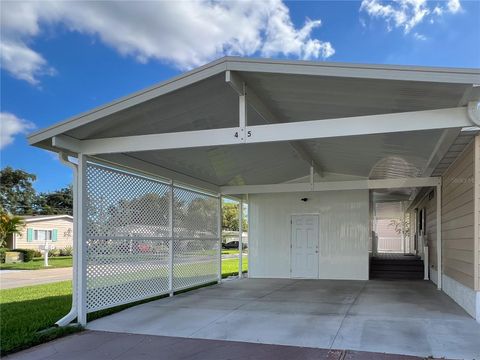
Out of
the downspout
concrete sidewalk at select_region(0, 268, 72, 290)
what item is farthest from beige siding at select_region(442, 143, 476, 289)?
concrete sidewalk at select_region(0, 268, 72, 290)

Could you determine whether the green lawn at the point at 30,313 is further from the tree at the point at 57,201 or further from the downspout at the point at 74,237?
the tree at the point at 57,201

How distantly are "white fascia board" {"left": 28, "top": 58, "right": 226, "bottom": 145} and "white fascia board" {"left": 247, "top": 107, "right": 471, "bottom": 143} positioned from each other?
0.90 meters

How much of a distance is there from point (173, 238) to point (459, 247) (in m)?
5.75

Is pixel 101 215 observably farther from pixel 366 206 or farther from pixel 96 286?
pixel 366 206

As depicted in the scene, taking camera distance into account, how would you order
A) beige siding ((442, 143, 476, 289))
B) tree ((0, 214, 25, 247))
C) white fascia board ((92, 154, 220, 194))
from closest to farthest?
beige siding ((442, 143, 476, 289))
white fascia board ((92, 154, 220, 194))
tree ((0, 214, 25, 247))

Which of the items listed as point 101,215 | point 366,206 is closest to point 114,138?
point 101,215

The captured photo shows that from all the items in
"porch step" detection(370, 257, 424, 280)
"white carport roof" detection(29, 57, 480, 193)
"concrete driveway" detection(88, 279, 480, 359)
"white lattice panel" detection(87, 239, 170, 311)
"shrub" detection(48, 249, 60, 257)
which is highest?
"white carport roof" detection(29, 57, 480, 193)

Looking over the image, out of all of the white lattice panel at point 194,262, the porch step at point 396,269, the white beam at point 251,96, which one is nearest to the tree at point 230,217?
the porch step at point 396,269

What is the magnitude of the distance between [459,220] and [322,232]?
218 inches

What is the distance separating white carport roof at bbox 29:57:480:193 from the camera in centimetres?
486

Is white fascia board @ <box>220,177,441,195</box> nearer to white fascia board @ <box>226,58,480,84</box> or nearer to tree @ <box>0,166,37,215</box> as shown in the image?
white fascia board @ <box>226,58,480,84</box>

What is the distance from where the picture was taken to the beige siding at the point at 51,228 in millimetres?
26906

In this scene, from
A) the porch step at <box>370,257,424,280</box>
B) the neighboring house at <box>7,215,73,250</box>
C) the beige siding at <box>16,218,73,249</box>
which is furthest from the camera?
the beige siding at <box>16,218,73,249</box>

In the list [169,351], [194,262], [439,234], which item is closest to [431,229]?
[439,234]
